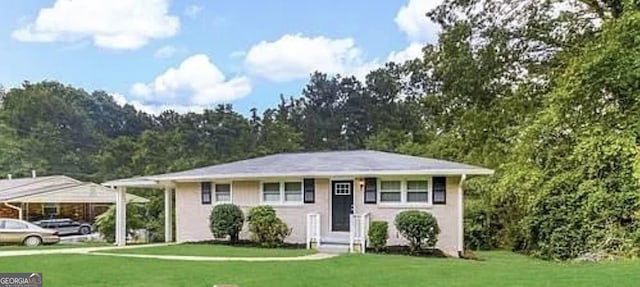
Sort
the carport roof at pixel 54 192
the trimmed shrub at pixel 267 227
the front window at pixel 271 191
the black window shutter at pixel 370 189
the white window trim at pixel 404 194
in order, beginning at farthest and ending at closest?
1. the carport roof at pixel 54 192
2. the front window at pixel 271 191
3. the trimmed shrub at pixel 267 227
4. the black window shutter at pixel 370 189
5. the white window trim at pixel 404 194

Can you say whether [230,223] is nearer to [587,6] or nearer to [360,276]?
[360,276]

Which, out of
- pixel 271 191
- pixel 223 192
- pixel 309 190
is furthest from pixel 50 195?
pixel 309 190

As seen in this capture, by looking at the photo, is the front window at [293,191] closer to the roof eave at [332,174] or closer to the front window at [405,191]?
the roof eave at [332,174]

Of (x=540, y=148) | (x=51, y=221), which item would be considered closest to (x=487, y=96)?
(x=540, y=148)

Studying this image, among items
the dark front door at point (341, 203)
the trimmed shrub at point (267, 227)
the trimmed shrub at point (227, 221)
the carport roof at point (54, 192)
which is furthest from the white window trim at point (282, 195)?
the carport roof at point (54, 192)

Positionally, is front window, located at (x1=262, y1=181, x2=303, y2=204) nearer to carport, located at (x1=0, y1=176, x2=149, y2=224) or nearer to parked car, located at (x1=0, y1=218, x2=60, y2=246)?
parked car, located at (x1=0, y1=218, x2=60, y2=246)

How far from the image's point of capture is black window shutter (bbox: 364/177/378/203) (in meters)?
19.5

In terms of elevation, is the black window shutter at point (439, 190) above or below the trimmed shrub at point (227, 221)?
above

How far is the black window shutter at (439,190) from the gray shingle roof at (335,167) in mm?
362

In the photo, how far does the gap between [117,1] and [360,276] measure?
1826 centimetres

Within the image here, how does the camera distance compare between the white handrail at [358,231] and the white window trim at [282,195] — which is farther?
the white window trim at [282,195]

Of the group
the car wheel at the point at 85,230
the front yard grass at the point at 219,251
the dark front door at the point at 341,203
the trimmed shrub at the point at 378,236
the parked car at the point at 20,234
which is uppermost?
the dark front door at the point at 341,203

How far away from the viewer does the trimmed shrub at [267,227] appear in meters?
19.7

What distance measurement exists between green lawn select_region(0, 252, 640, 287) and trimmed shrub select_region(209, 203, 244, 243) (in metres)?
5.21
